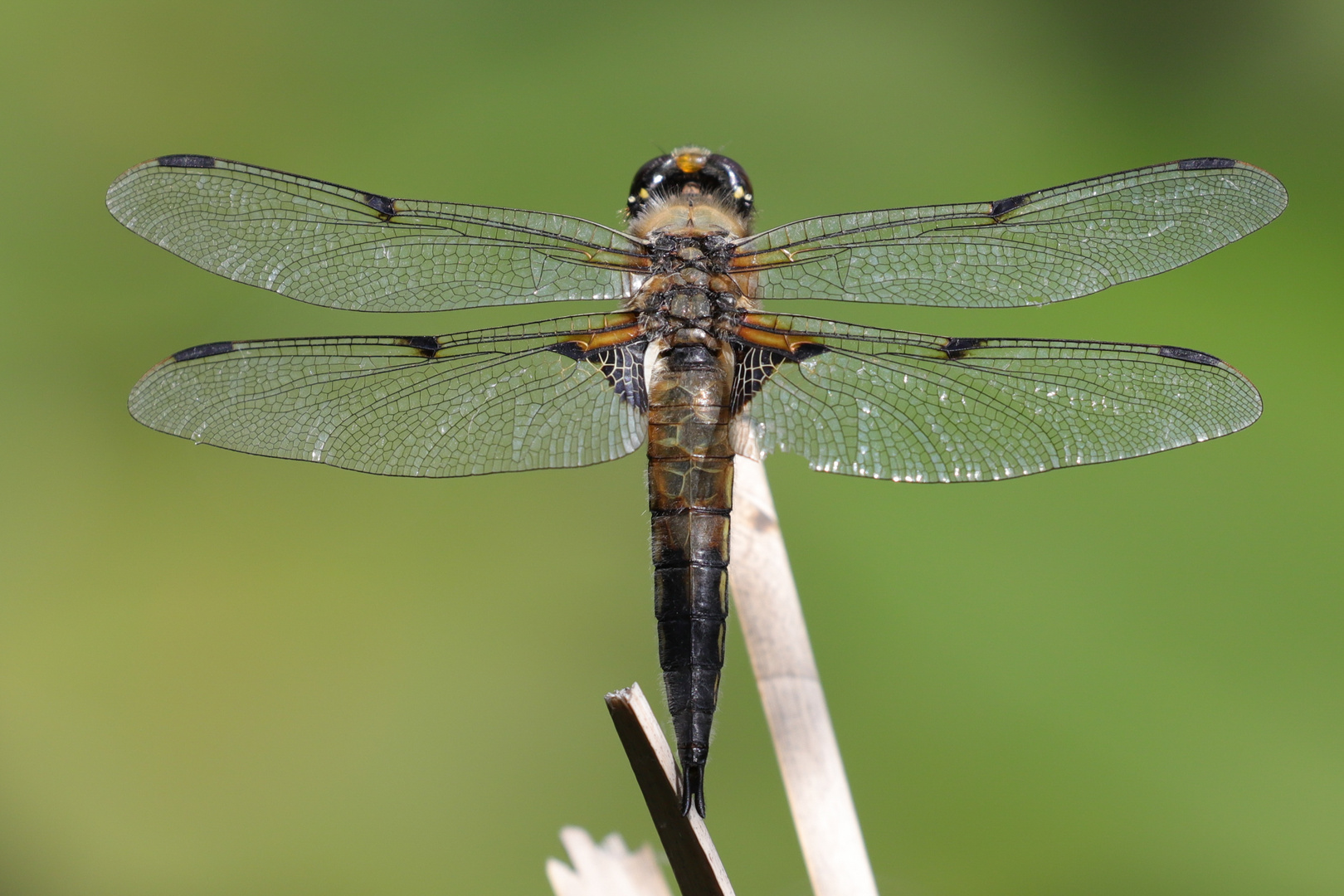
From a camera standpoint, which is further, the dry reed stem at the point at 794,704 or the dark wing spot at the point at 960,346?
the dark wing spot at the point at 960,346

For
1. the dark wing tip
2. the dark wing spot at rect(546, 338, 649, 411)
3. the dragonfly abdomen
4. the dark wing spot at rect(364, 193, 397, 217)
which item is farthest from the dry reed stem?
the dark wing tip

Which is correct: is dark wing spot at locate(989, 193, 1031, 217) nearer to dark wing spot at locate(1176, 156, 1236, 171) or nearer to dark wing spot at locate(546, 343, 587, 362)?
dark wing spot at locate(1176, 156, 1236, 171)

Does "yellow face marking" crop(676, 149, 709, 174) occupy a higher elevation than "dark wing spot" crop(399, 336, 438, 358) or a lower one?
higher

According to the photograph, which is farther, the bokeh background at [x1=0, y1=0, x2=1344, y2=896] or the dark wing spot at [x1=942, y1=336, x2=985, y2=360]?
the bokeh background at [x1=0, y1=0, x2=1344, y2=896]

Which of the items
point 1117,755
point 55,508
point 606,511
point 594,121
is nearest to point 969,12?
point 594,121

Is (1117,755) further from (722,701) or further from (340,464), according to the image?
(340,464)

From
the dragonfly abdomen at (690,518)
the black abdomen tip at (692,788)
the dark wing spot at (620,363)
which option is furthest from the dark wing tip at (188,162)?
the black abdomen tip at (692,788)

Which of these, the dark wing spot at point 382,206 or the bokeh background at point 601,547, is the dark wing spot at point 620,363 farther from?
the bokeh background at point 601,547

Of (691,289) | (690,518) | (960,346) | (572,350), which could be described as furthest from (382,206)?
(960,346)
